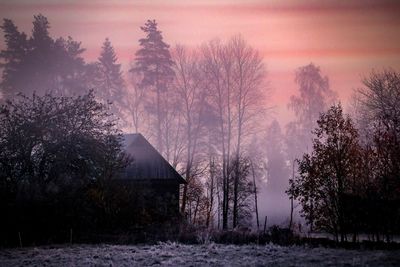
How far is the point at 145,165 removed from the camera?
32.1 meters

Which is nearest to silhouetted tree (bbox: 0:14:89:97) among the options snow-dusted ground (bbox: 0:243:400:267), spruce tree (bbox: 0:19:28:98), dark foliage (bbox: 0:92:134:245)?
spruce tree (bbox: 0:19:28:98)

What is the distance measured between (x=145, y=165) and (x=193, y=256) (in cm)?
1613

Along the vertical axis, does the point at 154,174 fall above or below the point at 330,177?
above

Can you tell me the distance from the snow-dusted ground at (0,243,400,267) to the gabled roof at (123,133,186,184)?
39.5ft

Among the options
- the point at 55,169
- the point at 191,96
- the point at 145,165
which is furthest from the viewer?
the point at 191,96

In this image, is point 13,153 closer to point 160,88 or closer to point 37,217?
point 37,217

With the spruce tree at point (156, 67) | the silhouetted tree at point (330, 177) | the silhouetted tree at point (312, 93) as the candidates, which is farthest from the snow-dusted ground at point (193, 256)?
the silhouetted tree at point (312, 93)

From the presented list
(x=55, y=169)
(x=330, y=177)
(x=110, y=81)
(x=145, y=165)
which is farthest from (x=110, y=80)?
(x=330, y=177)

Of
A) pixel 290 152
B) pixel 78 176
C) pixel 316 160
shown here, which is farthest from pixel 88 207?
pixel 290 152

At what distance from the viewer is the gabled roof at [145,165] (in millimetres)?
31391

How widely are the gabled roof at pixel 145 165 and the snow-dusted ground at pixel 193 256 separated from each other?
12.0m

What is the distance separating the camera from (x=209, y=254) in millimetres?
16922

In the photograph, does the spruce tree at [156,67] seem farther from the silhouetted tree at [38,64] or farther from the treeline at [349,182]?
the treeline at [349,182]

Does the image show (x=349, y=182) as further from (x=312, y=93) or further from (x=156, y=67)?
(x=312, y=93)
